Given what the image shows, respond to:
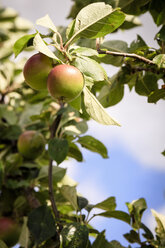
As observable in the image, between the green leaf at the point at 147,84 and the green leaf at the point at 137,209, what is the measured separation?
0.43m

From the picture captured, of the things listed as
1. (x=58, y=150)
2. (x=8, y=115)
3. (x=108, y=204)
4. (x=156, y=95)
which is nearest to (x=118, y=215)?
(x=108, y=204)

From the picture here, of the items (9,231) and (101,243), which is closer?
(101,243)

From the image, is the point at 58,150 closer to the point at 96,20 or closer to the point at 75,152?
the point at 75,152

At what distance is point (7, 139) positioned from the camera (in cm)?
172

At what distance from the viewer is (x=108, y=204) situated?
106 centimetres

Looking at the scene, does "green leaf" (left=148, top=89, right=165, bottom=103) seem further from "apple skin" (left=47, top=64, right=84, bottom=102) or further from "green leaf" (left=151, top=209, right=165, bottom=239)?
"green leaf" (left=151, top=209, right=165, bottom=239)

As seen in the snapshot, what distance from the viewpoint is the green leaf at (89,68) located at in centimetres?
72

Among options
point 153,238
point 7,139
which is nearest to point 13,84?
point 7,139

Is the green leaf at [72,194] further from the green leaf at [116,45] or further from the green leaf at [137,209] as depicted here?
the green leaf at [116,45]

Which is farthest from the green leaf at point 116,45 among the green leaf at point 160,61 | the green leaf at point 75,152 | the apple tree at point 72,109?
the green leaf at point 75,152

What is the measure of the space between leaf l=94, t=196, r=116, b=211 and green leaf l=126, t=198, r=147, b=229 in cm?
8

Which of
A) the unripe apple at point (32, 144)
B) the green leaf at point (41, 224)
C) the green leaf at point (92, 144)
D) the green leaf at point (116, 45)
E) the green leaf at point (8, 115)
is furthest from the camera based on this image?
the green leaf at point (8, 115)

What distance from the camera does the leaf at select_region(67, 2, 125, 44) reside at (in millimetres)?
759

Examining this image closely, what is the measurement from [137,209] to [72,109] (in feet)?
1.54
